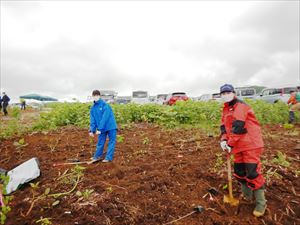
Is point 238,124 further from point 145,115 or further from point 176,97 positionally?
point 176,97

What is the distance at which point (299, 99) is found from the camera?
10.7m

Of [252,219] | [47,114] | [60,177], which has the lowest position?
[252,219]

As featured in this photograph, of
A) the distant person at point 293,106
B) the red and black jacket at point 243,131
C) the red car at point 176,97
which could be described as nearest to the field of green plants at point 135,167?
the red and black jacket at point 243,131

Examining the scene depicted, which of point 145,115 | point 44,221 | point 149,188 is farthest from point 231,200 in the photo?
point 145,115

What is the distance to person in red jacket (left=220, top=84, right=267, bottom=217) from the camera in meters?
2.94

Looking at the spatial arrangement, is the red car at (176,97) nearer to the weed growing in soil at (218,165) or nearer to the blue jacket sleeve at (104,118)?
the blue jacket sleeve at (104,118)

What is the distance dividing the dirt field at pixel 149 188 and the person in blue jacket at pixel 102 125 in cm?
32

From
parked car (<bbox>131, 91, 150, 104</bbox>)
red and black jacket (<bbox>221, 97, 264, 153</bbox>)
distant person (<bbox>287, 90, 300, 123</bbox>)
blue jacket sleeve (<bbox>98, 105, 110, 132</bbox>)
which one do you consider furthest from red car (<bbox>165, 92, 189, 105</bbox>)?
red and black jacket (<bbox>221, 97, 264, 153</bbox>)

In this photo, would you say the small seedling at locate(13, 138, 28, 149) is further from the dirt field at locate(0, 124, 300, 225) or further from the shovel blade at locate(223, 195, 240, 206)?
the shovel blade at locate(223, 195, 240, 206)

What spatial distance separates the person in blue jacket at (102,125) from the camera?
16.0 ft

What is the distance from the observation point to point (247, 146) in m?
2.97

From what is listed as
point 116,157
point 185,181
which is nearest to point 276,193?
point 185,181

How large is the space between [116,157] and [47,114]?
5283mm

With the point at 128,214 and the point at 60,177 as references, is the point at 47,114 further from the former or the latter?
the point at 128,214
